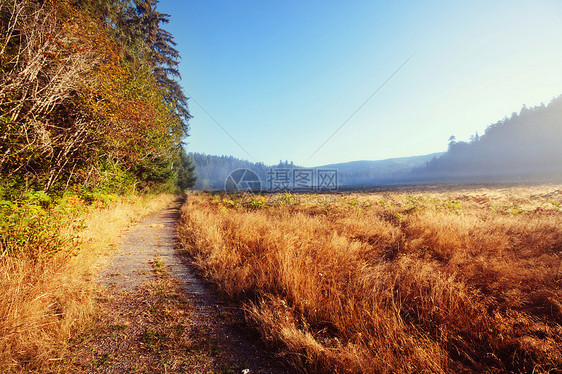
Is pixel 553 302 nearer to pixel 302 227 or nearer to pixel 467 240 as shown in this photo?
pixel 467 240

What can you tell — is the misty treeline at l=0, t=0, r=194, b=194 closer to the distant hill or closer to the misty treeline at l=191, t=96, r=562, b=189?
the misty treeline at l=191, t=96, r=562, b=189

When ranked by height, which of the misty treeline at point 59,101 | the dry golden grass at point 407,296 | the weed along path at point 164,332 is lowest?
the weed along path at point 164,332

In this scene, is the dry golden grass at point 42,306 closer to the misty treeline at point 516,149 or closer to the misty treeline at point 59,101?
the misty treeline at point 59,101

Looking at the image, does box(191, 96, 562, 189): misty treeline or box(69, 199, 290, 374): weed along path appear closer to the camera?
box(69, 199, 290, 374): weed along path

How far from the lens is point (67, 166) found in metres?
6.35

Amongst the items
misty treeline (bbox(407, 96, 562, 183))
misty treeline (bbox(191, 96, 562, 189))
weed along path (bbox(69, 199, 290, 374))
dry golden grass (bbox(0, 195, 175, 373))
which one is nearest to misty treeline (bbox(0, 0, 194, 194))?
dry golden grass (bbox(0, 195, 175, 373))

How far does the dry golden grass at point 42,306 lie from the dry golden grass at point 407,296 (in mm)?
1849

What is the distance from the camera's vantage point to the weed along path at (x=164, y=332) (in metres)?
1.87

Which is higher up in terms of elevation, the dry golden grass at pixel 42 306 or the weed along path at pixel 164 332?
the dry golden grass at pixel 42 306

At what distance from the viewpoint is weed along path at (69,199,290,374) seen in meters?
1.87

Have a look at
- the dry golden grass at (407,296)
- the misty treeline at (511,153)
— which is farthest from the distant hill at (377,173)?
the dry golden grass at (407,296)

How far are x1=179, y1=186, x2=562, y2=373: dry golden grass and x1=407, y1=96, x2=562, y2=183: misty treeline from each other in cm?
5488

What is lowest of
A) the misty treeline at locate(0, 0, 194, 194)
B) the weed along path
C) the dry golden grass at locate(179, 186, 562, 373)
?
the weed along path

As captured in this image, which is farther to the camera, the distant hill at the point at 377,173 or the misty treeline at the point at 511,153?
the distant hill at the point at 377,173
